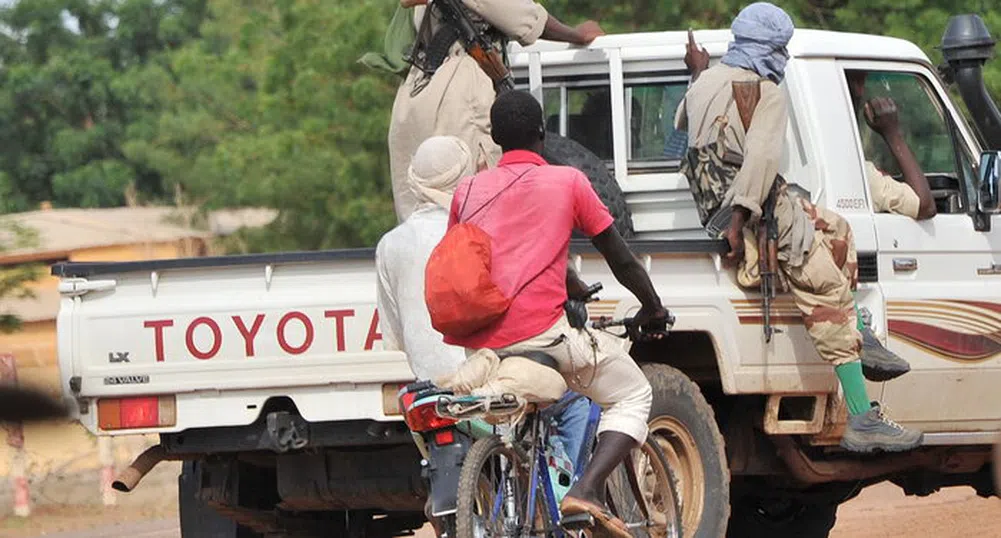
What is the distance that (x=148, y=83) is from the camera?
33844 mm

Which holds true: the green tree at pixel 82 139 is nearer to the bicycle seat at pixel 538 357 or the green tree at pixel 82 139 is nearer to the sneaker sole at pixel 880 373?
the sneaker sole at pixel 880 373

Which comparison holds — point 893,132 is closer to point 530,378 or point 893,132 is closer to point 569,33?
point 569,33

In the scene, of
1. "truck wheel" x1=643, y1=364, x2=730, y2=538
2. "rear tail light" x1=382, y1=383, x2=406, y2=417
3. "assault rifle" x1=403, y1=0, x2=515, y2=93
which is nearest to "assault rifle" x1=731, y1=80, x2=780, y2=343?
"truck wheel" x1=643, y1=364, x2=730, y2=538

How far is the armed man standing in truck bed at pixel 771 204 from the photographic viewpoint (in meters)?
6.92

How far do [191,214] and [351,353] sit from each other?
24.0 metres

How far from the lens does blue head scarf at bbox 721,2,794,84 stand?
714 cm

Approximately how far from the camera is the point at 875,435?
7.08 meters

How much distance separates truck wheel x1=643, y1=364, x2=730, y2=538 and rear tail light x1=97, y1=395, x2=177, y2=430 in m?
1.71

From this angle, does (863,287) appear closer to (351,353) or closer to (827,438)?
(827,438)

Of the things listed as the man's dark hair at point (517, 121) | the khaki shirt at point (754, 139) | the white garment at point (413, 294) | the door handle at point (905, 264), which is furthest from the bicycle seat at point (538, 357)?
the door handle at point (905, 264)

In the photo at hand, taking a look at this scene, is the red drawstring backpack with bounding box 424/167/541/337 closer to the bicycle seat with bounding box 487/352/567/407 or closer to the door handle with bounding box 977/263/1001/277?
the bicycle seat with bounding box 487/352/567/407

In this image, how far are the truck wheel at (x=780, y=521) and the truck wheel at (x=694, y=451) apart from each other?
1856mm

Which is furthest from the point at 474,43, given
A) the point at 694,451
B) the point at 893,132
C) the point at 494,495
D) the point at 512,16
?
the point at 494,495

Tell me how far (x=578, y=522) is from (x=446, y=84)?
2.19 m
